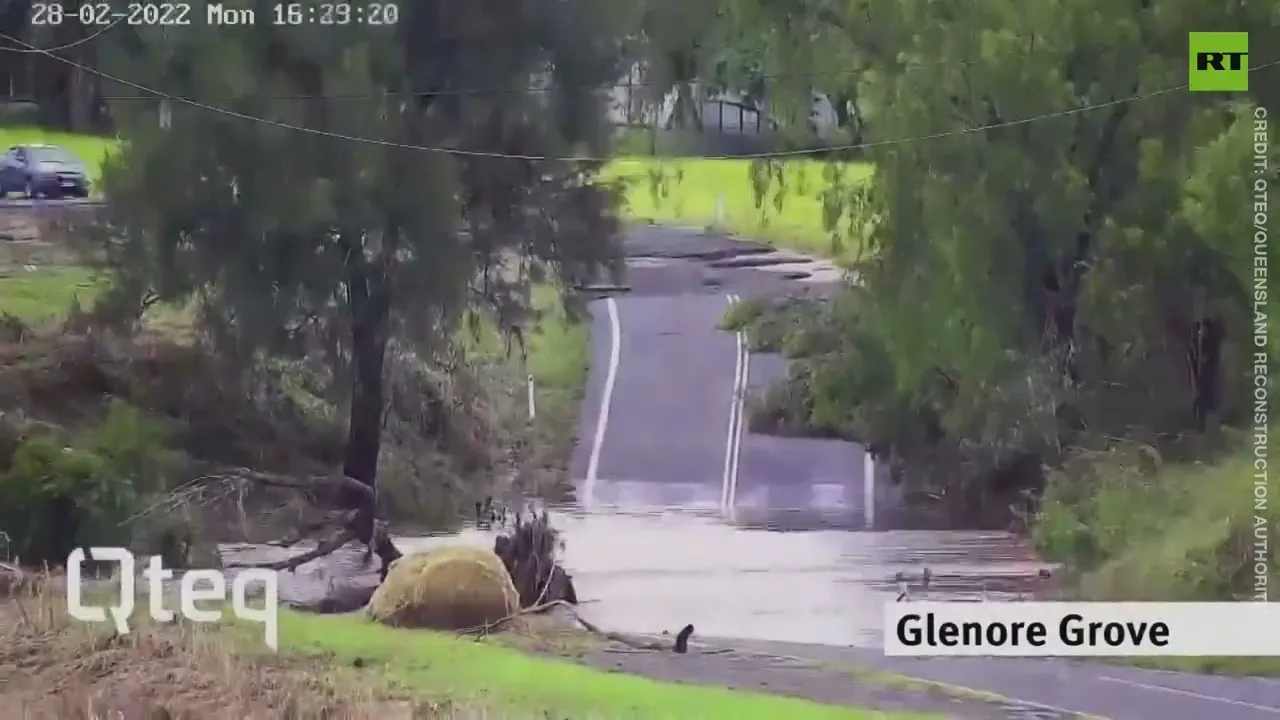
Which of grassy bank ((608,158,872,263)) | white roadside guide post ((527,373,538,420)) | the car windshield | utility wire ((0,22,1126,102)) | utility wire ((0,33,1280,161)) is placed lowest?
white roadside guide post ((527,373,538,420))

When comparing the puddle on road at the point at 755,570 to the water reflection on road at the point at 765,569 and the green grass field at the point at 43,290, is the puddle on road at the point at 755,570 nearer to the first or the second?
the water reflection on road at the point at 765,569

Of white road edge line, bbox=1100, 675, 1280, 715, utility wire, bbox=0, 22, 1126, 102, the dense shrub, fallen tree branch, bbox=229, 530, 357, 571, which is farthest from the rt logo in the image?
the dense shrub

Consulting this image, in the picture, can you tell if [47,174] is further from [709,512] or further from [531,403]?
[709,512]

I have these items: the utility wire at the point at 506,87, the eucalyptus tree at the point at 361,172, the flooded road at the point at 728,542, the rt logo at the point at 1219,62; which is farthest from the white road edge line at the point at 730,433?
the rt logo at the point at 1219,62

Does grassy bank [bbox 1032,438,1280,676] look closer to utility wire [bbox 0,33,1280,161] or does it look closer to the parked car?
utility wire [bbox 0,33,1280,161]

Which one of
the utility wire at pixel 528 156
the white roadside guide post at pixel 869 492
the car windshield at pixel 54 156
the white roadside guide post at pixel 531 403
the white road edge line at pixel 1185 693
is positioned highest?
the utility wire at pixel 528 156

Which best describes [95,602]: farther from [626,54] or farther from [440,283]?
[626,54]
